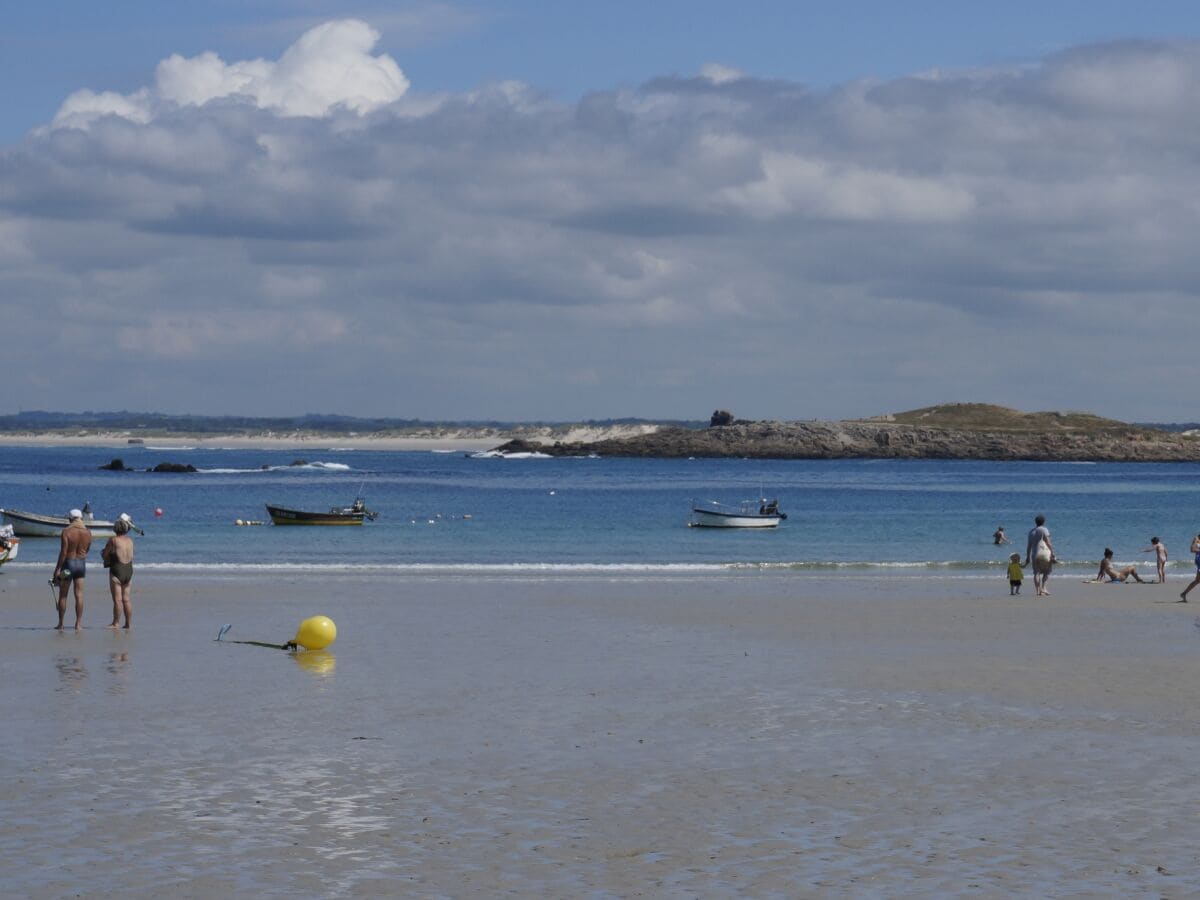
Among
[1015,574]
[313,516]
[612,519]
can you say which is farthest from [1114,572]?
[612,519]

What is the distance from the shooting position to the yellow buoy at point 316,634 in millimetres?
23109

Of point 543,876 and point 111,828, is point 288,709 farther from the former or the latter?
point 543,876

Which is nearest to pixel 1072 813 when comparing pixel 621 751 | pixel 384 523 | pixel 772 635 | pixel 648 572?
pixel 621 751

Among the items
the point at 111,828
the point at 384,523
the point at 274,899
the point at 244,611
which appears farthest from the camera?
the point at 384,523

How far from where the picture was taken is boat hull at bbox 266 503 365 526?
75438 mm

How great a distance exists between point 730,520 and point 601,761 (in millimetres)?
63462

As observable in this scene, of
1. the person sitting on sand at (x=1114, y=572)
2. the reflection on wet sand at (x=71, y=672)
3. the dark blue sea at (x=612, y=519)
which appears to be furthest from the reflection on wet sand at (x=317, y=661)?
the person sitting on sand at (x=1114, y=572)

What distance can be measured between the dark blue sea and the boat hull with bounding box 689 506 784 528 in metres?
1.40

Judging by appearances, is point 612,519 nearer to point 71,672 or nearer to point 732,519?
point 732,519

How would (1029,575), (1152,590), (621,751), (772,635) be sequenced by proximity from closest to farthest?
1. (621,751)
2. (772,635)
3. (1152,590)
4. (1029,575)

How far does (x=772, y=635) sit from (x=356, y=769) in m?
13.1

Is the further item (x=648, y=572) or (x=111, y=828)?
(x=648, y=572)

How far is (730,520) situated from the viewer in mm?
78062

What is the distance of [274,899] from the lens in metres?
10.3
